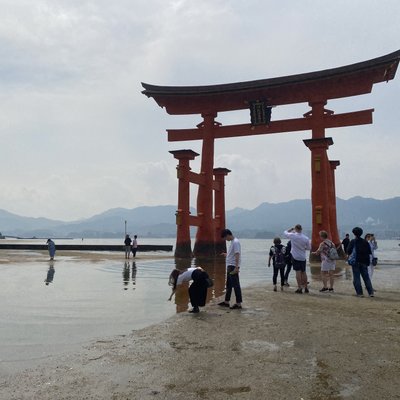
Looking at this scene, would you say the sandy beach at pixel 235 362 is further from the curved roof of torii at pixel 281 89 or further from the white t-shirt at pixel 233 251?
the curved roof of torii at pixel 281 89

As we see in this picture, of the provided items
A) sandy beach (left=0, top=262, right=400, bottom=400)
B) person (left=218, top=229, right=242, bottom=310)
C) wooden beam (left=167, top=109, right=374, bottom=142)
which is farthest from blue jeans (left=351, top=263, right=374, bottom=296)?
wooden beam (left=167, top=109, right=374, bottom=142)

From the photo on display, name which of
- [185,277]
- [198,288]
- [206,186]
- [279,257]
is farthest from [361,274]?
[206,186]

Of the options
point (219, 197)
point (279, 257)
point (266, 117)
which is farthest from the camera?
point (219, 197)

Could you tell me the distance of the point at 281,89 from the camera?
22.7 metres

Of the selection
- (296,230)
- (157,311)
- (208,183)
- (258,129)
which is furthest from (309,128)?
(157,311)

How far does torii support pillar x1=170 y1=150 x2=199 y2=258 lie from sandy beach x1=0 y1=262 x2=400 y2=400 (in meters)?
16.1

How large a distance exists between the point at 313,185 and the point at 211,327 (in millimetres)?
16150

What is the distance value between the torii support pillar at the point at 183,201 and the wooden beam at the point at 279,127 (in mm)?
2653

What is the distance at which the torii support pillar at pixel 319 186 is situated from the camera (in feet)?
65.5

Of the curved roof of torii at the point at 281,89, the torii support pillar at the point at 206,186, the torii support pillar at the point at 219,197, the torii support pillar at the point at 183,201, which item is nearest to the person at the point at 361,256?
the torii support pillar at the point at 183,201

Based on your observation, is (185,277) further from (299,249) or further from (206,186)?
(206,186)

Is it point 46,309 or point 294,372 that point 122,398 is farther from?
point 46,309

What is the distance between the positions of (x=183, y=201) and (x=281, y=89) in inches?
330

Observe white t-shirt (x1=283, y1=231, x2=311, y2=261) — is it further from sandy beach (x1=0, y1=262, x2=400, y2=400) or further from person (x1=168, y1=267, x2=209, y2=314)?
person (x1=168, y1=267, x2=209, y2=314)
